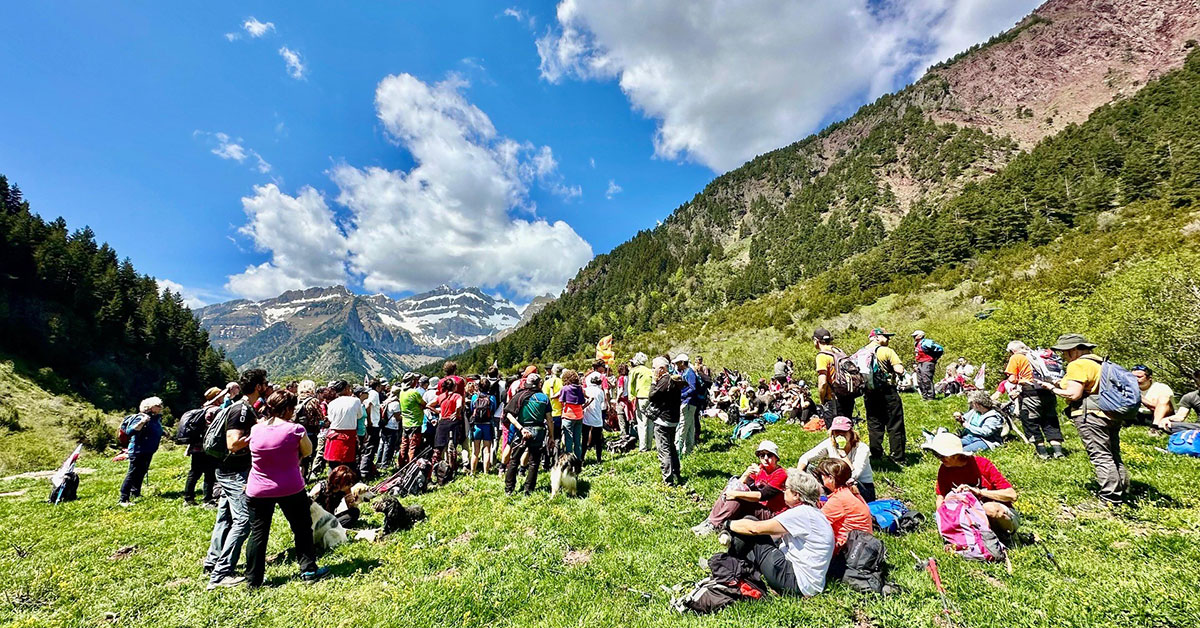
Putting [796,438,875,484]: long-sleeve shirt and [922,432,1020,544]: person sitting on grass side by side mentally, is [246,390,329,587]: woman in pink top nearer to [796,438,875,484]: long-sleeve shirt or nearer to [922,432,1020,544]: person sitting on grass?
[796,438,875,484]: long-sleeve shirt

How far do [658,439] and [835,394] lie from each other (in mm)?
4161

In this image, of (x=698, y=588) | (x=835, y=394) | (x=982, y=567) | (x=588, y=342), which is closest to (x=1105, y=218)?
(x=835, y=394)

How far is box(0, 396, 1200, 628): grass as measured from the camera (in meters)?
4.80

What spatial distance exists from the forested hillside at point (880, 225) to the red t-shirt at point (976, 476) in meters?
57.1

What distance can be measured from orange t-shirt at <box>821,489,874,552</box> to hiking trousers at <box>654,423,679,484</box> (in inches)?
154

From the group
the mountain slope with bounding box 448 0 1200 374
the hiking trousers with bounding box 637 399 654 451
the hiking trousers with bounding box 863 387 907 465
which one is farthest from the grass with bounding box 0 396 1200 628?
the mountain slope with bounding box 448 0 1200 374

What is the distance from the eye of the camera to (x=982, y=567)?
5.49 m

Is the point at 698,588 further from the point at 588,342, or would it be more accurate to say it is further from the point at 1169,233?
the point at 588,342

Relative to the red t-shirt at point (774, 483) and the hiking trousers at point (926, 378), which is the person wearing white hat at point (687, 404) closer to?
the red t-shirt at point (774, 483)

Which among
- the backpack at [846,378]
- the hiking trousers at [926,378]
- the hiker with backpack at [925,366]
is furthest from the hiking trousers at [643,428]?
the hiking trousers at [926,378]

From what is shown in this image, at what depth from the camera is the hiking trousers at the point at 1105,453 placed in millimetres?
6691

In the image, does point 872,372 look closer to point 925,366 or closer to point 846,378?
point 846,378

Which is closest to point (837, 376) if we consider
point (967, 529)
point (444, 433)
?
point (967, 529)

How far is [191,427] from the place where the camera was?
946 cm
